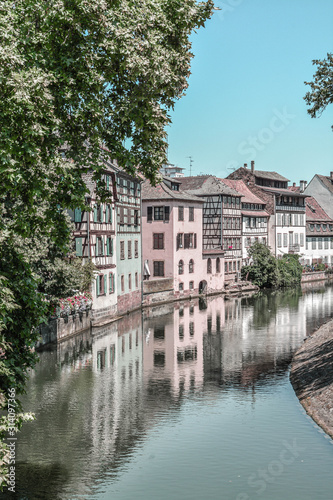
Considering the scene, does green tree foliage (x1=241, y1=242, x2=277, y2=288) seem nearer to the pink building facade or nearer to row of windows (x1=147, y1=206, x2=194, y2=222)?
the pink building facade

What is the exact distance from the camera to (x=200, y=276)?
61.3 metres

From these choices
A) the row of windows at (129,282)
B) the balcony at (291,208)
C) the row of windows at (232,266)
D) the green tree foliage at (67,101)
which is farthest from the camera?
the balcony at (291,208)

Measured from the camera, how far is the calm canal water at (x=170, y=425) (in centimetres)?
1575

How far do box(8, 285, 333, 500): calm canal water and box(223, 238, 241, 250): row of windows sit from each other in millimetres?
31341

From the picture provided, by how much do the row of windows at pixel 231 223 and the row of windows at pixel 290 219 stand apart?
11.9 metres

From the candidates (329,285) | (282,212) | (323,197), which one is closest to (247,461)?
(329,285)

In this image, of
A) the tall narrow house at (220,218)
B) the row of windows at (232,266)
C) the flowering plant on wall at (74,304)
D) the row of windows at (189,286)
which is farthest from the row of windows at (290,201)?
the flowering plant on wall at (74,304)

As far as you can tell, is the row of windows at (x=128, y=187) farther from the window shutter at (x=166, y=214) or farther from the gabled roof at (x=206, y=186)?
the gabled roof at (x=206, y=186)

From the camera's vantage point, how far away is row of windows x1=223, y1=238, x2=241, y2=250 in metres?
A: 68.7

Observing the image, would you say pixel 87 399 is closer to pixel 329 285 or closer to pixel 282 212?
pixel 329 285

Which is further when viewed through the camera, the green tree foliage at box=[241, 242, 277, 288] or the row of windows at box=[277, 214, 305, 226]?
the row of windows at box=[277, 214, 305, 226]

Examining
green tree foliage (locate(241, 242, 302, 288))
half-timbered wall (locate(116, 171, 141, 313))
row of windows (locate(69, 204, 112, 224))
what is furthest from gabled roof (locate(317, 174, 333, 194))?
row of windows (locate(69, 204, 112, 224))

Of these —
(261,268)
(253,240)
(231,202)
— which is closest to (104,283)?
(231,202)

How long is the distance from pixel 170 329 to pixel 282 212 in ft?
147
